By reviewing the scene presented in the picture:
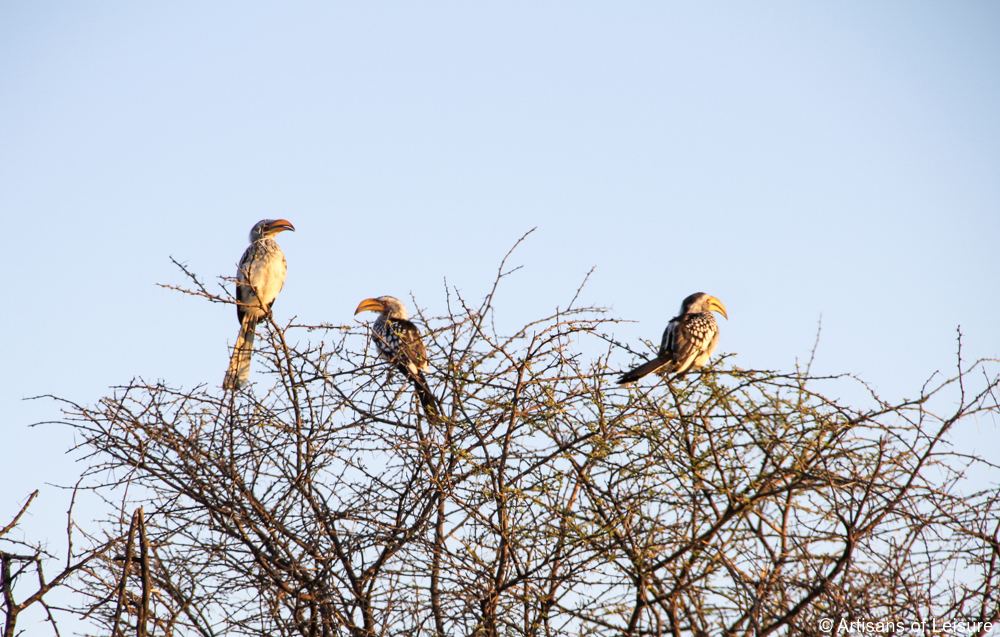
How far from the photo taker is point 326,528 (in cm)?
336

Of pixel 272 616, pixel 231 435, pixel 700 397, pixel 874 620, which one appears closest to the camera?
pixel 874 620

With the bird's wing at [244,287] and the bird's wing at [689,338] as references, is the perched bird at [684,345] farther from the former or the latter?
the bird's wing at [244,287]

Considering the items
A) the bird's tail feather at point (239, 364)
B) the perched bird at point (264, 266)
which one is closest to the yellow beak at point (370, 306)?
the perched bird at point (264, 266)

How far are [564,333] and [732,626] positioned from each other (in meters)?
1.28

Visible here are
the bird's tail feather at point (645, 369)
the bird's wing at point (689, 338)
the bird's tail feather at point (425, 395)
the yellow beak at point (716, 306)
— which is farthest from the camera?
the yellow beak at point (716, 306)

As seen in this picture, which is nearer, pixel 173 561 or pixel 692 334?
pixel 173 561

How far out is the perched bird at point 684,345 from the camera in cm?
510

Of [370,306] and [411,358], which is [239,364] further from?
[370,306]

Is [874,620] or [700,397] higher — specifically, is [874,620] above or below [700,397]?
below

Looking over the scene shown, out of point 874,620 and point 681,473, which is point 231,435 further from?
point 874,620

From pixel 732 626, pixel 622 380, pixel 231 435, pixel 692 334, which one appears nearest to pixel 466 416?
pixel 231 435

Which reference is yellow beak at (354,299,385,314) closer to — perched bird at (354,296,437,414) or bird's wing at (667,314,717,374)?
perched bird at (354,296,437,414)

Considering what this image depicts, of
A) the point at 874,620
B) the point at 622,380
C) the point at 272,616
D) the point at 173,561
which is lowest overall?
the point at 874,620

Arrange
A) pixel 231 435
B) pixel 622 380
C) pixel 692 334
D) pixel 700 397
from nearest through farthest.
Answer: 1. pixel 231 435
2. pixel 700 397
3. pixel 622 380
4. pixel 692 334
